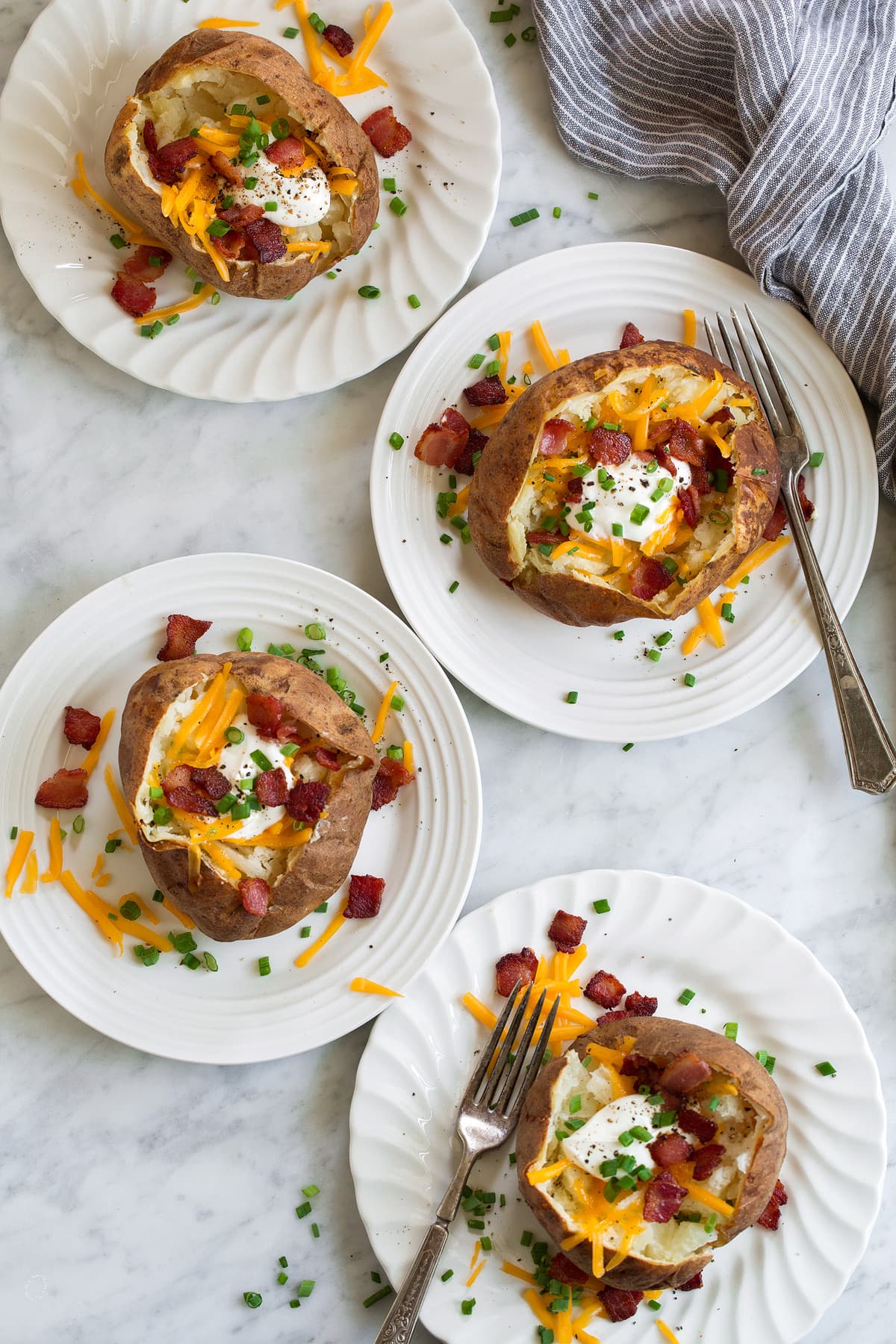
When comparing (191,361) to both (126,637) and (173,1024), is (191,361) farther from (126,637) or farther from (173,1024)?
(173,1024)

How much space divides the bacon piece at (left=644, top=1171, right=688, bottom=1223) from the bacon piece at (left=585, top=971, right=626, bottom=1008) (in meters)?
0.52

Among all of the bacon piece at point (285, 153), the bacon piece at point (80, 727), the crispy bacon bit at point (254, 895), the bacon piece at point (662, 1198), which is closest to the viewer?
the bacon piece at point (662, 1198)

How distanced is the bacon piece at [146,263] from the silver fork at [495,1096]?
2.31m

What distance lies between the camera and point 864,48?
10.3ft

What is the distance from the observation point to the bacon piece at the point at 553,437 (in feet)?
9.55

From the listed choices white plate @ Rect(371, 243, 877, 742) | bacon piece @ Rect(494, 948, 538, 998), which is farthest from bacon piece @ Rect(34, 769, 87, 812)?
bacon piece @ Rect(494, 948, 538, 998)

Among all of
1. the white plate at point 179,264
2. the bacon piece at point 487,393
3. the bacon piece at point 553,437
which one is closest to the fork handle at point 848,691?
the bacon piece at point 553,437

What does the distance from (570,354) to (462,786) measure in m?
1.33

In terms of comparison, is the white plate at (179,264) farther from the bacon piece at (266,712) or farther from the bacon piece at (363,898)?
A: the bacon piece at (363,898)

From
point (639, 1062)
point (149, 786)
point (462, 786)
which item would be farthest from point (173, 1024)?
point (639, 1062)

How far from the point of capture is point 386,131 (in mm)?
3232

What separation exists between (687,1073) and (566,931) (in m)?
0.54

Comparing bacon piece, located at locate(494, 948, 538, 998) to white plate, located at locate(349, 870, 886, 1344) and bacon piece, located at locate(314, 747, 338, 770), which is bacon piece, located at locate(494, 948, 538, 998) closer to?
white plate, located at locate(349, 870, 886, 1344)

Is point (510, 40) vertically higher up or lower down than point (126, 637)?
higher up
